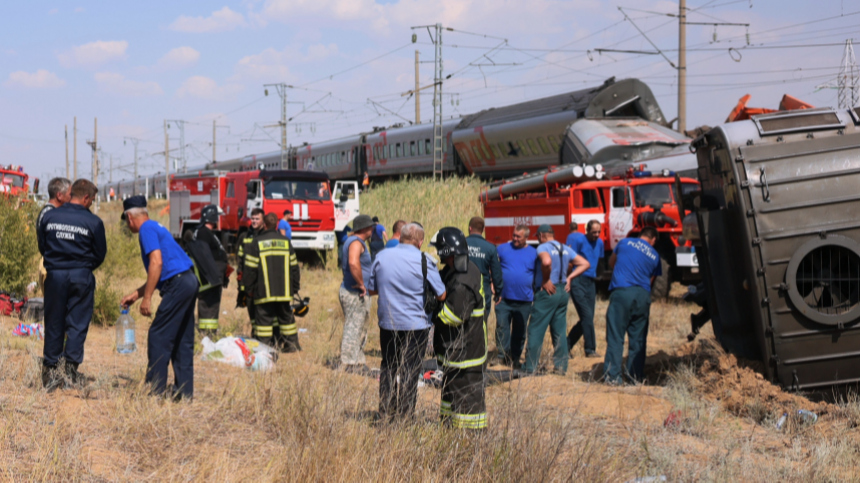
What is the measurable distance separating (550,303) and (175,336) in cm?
418

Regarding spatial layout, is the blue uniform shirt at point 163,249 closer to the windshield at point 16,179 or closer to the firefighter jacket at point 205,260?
the firefighter jacket at point 205,260

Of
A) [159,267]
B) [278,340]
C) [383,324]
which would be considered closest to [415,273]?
[383,324]

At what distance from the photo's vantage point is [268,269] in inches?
345

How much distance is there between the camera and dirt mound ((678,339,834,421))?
19.8 ft

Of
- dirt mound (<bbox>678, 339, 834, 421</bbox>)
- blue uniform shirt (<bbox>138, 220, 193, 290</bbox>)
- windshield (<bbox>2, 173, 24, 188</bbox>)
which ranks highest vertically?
windshield (<bbox>2, 173, 24, 188</bbox>)

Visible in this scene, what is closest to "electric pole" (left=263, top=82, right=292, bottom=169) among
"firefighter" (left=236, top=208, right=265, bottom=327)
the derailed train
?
the derailed train

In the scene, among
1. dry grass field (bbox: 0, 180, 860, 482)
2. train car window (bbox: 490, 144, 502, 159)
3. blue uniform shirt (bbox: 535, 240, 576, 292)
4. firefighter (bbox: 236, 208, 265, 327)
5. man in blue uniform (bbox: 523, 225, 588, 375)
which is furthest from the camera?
train car window (bbox: 490, 144, 502, 159)

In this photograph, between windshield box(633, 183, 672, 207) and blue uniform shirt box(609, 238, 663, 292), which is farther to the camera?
windshield box(633, 183, 672, 207)

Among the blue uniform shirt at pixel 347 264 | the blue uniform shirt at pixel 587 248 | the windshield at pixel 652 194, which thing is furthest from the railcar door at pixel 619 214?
the blue uniform shirt at pixel 347 264

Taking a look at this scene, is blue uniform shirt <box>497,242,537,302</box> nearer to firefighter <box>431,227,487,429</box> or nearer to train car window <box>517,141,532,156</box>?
firefighter <box>431,227,487,429</box>

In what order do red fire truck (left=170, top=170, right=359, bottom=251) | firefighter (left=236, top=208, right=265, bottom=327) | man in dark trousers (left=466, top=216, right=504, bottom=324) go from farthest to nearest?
1. red fire truck (left=170, top=170, right=359, bottom=251)
2. firefighter (left=236, top=208, right=265, bottom=327)
3. man in dark trousers (left=466, top=216, right=504, bottom=324)

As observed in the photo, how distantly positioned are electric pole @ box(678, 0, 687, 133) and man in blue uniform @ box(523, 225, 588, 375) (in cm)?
1222

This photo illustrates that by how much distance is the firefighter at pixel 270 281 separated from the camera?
875 cm

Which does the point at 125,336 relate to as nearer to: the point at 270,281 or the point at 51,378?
the point at 270,281
